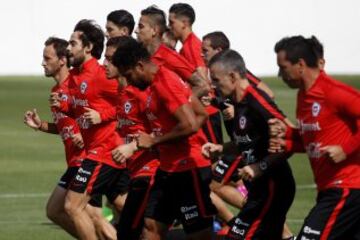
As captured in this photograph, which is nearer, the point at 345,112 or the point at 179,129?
the point at 345,112

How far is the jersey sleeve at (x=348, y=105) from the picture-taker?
9.44 metres

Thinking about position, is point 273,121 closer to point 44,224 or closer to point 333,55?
point 44,224

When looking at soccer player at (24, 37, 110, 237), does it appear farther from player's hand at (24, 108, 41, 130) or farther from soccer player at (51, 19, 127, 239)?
soccer player at (51, 19, 127, 239)

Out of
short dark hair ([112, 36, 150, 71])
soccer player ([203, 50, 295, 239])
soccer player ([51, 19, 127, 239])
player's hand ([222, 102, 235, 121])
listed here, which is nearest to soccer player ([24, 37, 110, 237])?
soccer player ([51, 19, 127, 239])

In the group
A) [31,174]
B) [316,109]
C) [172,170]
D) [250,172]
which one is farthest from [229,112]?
[31,174]

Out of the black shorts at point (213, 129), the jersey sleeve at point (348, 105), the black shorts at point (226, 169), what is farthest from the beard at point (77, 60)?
the jersey sleeve at point (348, 105)

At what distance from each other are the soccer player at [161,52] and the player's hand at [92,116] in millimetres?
981

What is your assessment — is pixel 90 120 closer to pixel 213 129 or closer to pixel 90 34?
pixel 90 34

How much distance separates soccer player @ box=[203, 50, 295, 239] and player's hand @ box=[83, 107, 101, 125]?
7.56 feet

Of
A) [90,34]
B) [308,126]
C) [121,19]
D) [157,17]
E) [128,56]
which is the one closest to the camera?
[308,126]

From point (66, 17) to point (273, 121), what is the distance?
34856 millimetres

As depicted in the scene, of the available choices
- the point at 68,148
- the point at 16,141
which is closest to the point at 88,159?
the point at 68,148

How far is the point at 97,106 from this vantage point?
13.1 m

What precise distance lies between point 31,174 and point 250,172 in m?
10.5
